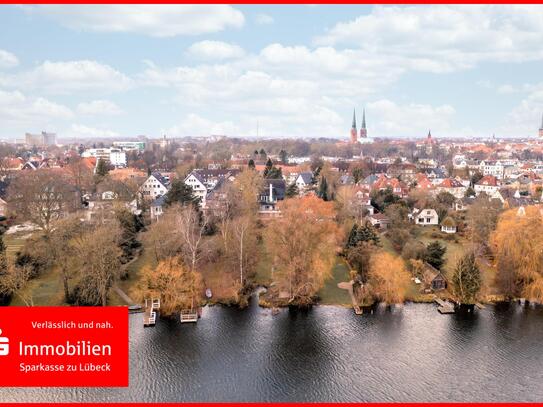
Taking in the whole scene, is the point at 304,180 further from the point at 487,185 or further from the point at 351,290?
the point at 351,290

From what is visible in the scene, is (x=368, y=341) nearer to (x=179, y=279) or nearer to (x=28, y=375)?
(x=179, y=279)

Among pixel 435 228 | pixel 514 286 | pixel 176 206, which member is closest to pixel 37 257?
pixel 176 206

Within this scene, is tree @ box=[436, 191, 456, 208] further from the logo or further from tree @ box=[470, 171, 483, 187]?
the logo

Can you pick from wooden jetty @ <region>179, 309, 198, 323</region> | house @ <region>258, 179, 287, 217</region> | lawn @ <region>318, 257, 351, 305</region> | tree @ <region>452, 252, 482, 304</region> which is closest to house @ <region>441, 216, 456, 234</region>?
lawn @ <region>318, 257, 351, 305</region>

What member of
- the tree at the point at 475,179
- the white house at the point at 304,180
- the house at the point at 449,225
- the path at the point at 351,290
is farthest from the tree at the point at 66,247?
the tree at the point at 475,179

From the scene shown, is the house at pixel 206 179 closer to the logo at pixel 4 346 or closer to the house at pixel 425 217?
the house at pixel 425 217
